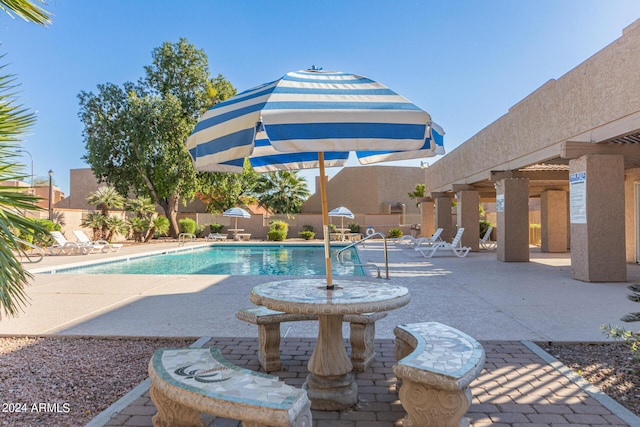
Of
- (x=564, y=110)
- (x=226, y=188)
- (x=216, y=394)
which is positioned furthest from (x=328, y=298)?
(x=226, y=188)

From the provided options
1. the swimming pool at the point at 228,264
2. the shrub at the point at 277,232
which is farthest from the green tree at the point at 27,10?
the shrub at the point at 277,232

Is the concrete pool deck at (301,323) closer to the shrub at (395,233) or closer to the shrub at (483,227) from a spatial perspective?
the shrub at (483,227)

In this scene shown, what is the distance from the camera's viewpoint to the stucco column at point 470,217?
16.0 meters

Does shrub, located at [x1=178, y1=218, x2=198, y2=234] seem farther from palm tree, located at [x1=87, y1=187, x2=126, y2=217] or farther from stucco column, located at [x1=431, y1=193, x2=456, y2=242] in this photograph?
stucco column, located at [x1=431, y1=193, x2=456, y2=242]

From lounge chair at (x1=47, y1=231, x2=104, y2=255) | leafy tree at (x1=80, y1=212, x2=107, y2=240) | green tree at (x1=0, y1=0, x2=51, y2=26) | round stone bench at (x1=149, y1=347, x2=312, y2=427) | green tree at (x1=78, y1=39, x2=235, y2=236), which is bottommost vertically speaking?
lounge chair at (x1=47, y1=231, x2=104, y2=255)

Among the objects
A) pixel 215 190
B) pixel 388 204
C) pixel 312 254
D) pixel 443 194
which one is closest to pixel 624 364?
pixel 312 254

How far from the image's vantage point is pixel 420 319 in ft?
17.2

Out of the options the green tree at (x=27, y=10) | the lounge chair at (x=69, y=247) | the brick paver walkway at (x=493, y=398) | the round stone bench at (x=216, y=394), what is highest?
the green tree at (x=27, y=10)

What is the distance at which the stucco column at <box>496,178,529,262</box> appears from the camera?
39.7 feet

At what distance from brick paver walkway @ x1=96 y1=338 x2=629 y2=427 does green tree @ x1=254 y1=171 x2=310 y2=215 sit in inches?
1077

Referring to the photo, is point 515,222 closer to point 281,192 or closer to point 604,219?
point 604,219

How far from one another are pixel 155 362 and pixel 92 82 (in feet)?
82.2

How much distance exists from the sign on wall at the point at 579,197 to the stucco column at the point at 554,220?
23.6 feet

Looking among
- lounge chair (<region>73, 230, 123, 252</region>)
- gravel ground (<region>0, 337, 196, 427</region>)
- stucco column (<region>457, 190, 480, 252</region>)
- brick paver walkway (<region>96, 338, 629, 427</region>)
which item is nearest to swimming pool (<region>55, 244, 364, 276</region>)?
lounge chair (<region>73, 230, 123, 252</region>)
